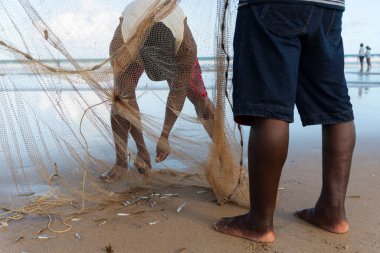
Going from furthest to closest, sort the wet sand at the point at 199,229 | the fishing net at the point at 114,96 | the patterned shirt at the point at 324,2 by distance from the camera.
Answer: the fishing net at the point at 114,96 → the wet sand at the point at 199,229 → the patterned shirt at the point at 324,2

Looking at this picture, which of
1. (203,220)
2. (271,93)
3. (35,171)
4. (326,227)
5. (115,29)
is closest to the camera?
(271,93)

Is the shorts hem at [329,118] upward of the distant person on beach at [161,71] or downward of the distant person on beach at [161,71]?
downward

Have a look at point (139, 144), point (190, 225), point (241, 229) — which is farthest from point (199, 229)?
point (139, 144)

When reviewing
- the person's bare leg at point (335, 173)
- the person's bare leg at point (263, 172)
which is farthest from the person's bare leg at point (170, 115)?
the person's bare leg at point (335, 173)

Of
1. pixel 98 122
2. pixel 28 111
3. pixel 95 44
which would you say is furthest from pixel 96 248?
pixel 95 44

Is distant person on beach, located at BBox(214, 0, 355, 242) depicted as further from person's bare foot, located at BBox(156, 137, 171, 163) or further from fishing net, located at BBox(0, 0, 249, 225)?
person's bare foot, located at BBox(156, 137, 171, 163)

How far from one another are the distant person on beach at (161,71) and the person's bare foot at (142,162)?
0.07 meters

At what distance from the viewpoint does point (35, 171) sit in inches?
125

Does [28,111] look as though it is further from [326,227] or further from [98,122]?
[326,227]

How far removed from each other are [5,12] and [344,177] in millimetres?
2222

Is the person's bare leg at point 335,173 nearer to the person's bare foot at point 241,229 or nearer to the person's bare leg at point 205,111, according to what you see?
the person's bare foot at point 241,229

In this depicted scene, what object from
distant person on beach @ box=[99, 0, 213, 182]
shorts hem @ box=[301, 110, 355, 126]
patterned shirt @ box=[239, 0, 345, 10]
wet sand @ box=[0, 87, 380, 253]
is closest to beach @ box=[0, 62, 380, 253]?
wet sand @ box=[0, 87, 380, 253]

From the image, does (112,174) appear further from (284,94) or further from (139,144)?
(284,94)

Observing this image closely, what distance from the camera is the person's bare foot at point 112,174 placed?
2.92m
